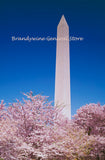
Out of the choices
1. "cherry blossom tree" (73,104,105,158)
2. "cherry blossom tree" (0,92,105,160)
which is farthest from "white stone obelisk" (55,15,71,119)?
"cherry blossom tree" (0,92,105,160)

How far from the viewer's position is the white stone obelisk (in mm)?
23250

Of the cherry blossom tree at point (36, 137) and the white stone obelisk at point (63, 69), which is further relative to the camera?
the white stone obelisk at point (63, 69)

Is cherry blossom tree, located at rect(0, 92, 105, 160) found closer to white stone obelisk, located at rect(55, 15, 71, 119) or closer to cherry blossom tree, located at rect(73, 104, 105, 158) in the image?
cherry blossom tree, located at rect(73, 104, 105, 158)

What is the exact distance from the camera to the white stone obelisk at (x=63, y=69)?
23.2m

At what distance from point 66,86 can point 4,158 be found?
→ 16157 mm

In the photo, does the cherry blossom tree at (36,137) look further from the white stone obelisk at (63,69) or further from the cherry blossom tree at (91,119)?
the white stone obelisk at (63,69)

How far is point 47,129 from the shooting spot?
31.6 ft

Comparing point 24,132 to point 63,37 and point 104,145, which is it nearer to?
point 104,145

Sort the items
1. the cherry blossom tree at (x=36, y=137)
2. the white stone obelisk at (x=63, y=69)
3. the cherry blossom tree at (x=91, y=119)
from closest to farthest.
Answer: the cherry blossom tree at (x=36, y=137) < the cherry blossom tree at (x=91, y=119) < the white stone obelisk at (x=63, y=69)

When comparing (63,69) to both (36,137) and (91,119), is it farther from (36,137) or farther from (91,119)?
(36,137)

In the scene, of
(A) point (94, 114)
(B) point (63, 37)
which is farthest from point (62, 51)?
(A) point (94, 114)

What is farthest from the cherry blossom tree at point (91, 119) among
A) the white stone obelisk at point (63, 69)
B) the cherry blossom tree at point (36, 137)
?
the white stone obelisk at point (63, 69)

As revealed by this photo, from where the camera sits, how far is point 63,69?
970 inches

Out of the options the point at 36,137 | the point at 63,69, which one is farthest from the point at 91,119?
the point at 63,69
